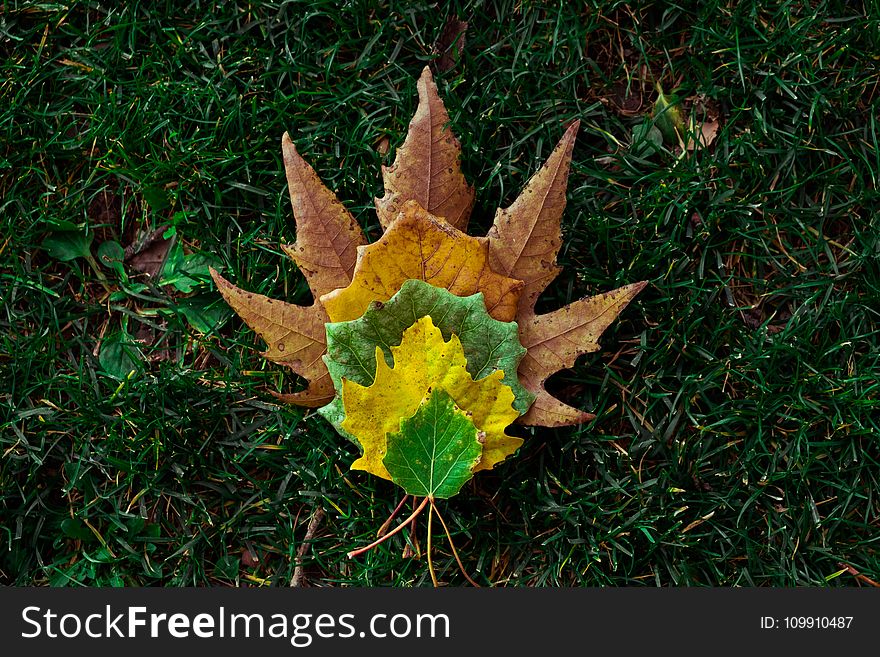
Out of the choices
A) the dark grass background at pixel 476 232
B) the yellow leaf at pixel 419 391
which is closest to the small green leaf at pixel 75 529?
the dark grass background at pixel 476 232

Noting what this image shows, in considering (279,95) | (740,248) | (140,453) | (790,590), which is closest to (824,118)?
(740,248)

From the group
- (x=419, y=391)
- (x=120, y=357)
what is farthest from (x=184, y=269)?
(x=419, y=391)

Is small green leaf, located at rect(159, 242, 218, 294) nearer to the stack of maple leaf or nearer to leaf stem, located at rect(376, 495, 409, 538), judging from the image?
the stack of maple leaf

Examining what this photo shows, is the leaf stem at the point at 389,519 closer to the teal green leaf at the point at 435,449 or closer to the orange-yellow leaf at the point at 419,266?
the teal green leaf at the point at 435,449

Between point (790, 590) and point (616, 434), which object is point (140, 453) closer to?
point (616, 434)

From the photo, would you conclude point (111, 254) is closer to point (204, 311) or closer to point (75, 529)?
point (204, 311)

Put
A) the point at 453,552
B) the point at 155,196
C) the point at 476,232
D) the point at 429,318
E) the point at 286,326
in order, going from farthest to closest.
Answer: the point at 155,196 < the point at 476,232 < the point at 453,552 < the point at 286,326 < the point at 429,318

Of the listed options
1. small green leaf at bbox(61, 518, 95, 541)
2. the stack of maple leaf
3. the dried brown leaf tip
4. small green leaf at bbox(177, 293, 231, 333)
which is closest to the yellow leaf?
the stack of maple leaf
